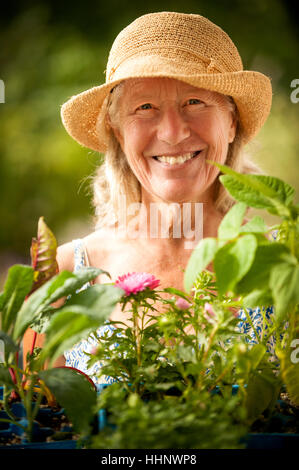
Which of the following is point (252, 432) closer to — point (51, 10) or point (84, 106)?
point (84, 106)

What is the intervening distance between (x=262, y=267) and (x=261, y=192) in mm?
87

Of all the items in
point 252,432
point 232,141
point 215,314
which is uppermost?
point 232,141

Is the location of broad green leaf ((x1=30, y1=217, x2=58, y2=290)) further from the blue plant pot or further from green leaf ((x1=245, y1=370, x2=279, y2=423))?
green leaf ((x1=245, y1=370, x2=279, y2=423))

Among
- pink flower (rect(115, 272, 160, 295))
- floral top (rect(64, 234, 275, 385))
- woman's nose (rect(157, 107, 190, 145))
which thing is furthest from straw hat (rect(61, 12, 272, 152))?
pink flower (rect(115, 272, 160, 295))

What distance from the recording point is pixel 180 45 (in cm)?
110

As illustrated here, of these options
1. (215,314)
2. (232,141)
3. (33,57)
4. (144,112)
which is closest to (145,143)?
(144,112)

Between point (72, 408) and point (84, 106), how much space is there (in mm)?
947

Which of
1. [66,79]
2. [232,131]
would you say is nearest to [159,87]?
[232,131]

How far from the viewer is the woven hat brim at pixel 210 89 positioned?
3.57 feet

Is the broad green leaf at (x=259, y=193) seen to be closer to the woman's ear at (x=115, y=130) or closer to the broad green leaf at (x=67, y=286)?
the broad green leaf at (x=67, y=286)

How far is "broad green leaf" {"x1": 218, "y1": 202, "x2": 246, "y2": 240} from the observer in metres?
0.52

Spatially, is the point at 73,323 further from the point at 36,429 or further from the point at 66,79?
the point at 66,79

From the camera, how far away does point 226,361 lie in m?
0.58

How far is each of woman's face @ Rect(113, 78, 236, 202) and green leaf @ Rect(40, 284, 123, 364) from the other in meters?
0.76
